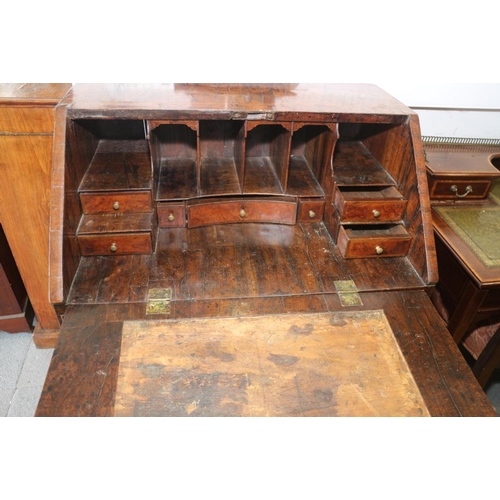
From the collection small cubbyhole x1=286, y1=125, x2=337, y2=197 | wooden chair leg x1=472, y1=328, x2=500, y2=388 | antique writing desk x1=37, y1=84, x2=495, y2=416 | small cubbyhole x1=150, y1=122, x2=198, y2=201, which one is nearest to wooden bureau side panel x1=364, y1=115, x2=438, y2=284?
antique writing desk x1=37, y1=84, x2=495, y2=416

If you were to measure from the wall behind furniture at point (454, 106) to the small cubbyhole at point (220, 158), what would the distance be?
100 cm

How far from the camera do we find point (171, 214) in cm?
186

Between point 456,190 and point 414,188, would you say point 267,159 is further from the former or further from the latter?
point 456,190

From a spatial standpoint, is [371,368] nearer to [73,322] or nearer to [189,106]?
[73,322]

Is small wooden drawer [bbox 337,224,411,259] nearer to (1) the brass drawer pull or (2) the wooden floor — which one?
(2) the wooden floor

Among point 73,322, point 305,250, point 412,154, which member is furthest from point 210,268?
point 412,154

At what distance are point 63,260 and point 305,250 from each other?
995mm

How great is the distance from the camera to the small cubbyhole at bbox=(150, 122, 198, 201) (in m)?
1.83

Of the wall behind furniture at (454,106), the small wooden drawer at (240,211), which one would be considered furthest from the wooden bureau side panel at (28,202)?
the wall behind furniture at (454,106)

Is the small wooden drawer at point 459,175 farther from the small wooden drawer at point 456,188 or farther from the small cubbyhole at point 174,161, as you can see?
the small cubbyhole at point 174,161

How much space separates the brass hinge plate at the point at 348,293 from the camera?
157 cm

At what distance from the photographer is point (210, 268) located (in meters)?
1.69

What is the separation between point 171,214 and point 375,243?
924 mm

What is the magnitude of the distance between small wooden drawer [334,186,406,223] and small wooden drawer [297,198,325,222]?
12cm
